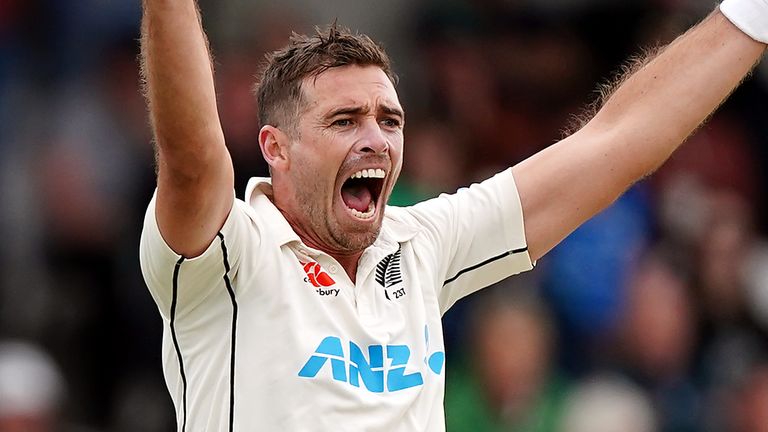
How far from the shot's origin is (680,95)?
13.6 ft

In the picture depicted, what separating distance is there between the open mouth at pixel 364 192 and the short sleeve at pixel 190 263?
0.46 m

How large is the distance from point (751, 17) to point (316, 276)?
159 centimetres

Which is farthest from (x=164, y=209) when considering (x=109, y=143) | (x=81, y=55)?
(x=81, y=55)

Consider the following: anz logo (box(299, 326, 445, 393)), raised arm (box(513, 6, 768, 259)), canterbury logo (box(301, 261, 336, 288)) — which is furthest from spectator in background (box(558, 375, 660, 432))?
Result: canterbury logo (box(301, 261, 336, 288))

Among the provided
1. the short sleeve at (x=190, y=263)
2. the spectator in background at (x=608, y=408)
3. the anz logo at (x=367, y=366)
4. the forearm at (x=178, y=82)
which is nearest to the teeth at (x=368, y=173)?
the short sleeve at (x=190, y=263)

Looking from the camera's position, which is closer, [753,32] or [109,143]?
[753,32]

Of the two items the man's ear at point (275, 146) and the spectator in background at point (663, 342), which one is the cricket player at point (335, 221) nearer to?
the man's ear at point (275, 146)

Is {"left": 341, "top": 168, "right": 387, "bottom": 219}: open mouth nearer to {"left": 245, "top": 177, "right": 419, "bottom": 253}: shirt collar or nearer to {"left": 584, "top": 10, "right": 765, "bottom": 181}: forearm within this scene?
{"left": 245, "top": 177, "right": 419, "bottom": 253}: shirt collar

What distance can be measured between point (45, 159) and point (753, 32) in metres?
4.77

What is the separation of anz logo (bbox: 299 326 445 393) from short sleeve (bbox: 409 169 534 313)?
43 centimetres

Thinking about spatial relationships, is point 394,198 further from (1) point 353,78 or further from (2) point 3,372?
(1) point 353,78

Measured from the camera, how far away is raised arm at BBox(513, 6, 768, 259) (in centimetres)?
411

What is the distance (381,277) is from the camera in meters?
3.93

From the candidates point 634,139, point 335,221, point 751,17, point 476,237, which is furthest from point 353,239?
point 751,17
